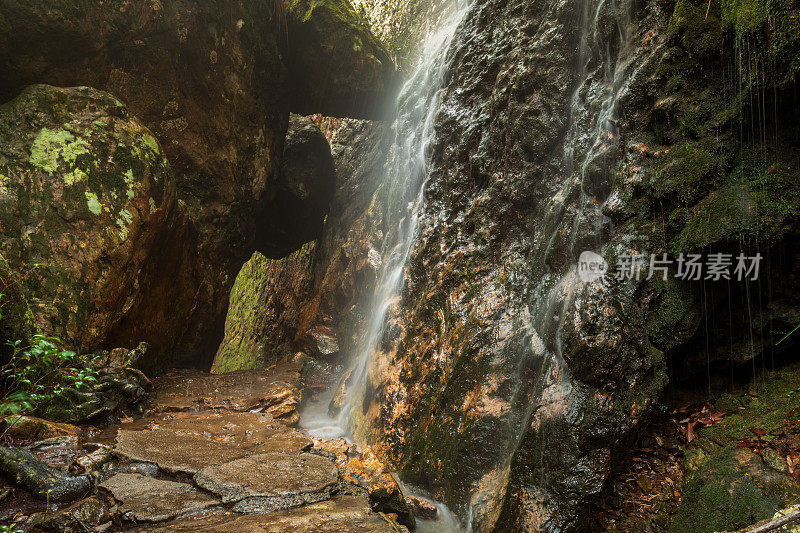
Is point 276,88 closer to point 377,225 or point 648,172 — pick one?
point 377,225

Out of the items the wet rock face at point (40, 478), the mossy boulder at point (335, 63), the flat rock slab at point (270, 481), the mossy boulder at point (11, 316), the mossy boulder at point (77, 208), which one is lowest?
the flat rock slab at point (270, 481)

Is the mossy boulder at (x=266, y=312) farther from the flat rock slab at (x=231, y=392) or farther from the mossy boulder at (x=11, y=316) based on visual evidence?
the mossy boulder at (x=11, y=316)

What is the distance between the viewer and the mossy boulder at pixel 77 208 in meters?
4.98

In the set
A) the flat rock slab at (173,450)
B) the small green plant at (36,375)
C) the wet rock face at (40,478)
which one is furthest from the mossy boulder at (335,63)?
the wet rock face at (40,478)

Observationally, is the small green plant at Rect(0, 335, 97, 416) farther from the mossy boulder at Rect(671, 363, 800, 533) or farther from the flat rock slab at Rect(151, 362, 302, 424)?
the mossy boulder at Rect(671, 363, 800, 533)

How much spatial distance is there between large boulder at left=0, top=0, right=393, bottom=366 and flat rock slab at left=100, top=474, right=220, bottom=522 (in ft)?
11.0

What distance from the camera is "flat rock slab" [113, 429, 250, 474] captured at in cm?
374

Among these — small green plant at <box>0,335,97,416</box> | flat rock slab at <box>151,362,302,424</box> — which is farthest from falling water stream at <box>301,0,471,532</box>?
small green plant at <box>0,335,97,416</box>

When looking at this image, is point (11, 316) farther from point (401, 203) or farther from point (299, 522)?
point (401, 203)

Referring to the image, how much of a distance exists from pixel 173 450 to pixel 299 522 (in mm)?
1980

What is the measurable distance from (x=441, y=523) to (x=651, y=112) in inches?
166

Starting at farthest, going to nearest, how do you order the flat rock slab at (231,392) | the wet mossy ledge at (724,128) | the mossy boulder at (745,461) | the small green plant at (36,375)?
1. the flat rock slab at (231,392)
2. the wet mossy ledge at (724,128)
3. the mossy boulder at (745,461)
4. the small green plant at (36,375)

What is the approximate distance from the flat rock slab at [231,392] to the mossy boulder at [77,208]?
1.41m

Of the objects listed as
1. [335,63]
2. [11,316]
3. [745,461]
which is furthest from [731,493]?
[335,63]
